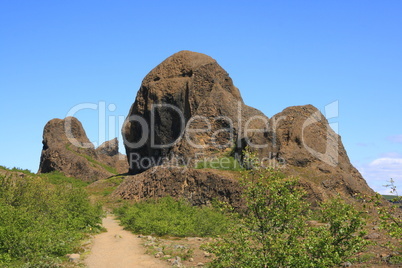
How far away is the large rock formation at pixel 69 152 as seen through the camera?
51.4 metres

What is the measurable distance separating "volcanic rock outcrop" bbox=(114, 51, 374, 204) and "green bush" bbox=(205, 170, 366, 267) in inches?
411

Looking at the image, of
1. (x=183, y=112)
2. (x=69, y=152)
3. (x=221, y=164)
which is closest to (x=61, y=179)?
(x=69, y=152)

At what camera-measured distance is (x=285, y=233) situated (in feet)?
27.8

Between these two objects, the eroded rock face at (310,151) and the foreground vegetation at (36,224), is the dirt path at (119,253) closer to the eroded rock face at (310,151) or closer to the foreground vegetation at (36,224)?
the foreground vegetation at (36,224)

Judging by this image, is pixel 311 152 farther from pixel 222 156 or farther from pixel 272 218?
pixel 272 218

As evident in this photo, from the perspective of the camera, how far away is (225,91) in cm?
3438

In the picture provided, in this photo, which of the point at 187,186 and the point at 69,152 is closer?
the point at 187,186

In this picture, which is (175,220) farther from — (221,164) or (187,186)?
(221,164)

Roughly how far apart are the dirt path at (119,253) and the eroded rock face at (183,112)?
1169cm

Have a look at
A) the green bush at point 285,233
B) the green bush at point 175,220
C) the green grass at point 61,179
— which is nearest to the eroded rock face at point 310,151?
the green bush at point 175,220

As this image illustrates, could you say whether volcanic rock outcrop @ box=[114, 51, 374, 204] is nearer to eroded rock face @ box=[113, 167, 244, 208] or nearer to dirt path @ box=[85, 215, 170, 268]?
eroded rock face @ box=[113, 167, 244, 208]

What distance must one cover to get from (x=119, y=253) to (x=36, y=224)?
308 cm

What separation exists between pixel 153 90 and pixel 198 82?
4.08 m

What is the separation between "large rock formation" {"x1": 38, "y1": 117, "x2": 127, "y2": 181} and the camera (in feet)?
169
